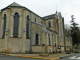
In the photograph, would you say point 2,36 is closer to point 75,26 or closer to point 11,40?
point 11,40

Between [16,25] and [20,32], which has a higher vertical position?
[16,25]

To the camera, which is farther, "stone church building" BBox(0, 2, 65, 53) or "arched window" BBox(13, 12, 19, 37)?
"arched window" BBox(13, 12, 19, 37)

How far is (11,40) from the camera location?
681 inches

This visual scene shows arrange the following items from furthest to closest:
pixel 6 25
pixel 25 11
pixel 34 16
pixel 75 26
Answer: pixel 75 26, pixel 34 16, pixel 25 11, pixel 6 25

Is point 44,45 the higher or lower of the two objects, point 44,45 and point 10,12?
the lower

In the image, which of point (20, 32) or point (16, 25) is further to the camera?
point (16, 25)

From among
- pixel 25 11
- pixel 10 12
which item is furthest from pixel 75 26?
pixel 10 12

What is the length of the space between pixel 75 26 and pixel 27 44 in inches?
1135

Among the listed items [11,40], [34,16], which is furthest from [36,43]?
[34,16]

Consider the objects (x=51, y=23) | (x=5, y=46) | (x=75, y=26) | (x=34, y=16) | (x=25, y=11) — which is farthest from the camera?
(x=75, y=26)

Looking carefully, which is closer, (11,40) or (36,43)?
(11,40)

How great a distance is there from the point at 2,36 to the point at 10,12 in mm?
5717

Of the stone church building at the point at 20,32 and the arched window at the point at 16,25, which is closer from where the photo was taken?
the stone church building at the point at 20,32

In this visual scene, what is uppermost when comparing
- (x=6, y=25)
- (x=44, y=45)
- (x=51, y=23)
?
(x=51, y=23)
